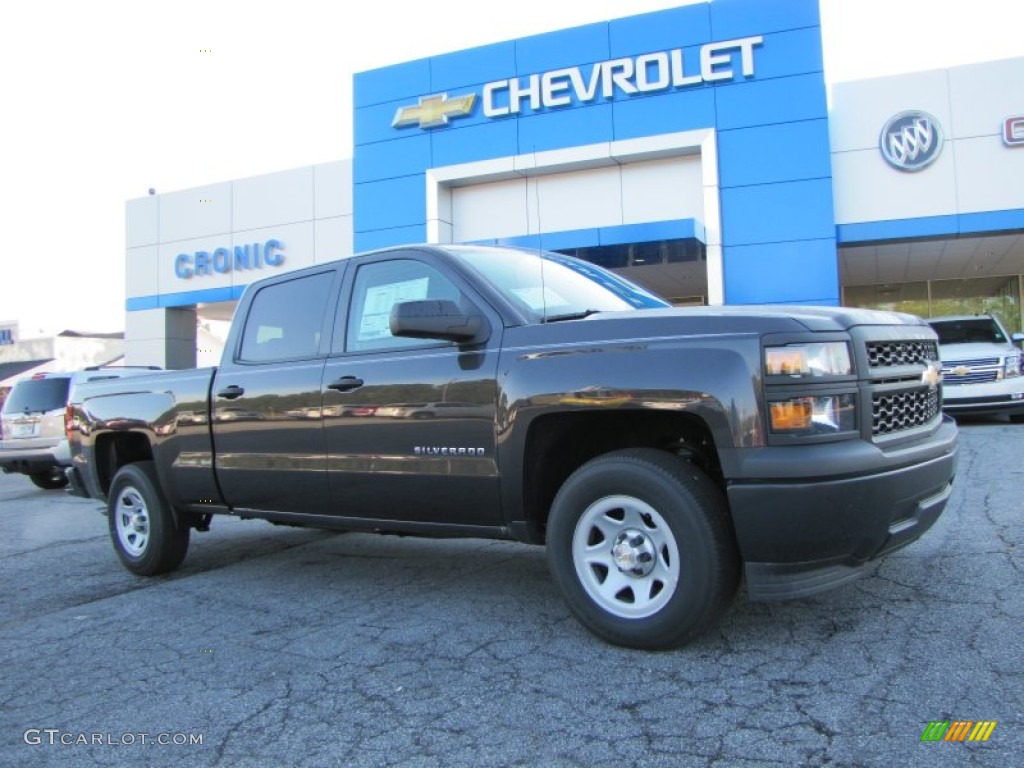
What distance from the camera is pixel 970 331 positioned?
1270 cm

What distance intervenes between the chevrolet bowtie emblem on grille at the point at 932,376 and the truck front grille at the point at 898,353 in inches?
1.7

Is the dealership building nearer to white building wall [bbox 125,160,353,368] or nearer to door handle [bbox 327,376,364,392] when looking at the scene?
white building wall [bbox 125,160,353,368]

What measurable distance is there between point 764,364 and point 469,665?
174 cm

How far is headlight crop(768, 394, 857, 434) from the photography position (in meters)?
2.94

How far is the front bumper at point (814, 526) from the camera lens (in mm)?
2885

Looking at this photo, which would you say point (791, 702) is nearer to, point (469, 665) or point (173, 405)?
point (469, 665)

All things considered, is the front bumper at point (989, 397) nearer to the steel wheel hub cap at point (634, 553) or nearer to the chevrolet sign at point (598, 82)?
the chevrolet sign at point (598, 82)

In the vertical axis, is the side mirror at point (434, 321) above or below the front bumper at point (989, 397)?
above

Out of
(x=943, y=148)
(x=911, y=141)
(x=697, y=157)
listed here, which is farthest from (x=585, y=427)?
(x=943, y=148)

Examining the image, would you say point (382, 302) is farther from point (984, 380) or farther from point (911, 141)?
point (911, 141)

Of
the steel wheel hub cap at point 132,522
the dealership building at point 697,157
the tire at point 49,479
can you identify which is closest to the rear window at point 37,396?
the tire at point 49,479

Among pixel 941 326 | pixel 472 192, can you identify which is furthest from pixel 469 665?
pixel 472 192

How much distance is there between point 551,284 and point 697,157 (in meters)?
15.0

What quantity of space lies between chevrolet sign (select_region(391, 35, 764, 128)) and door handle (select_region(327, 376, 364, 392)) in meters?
15.6
